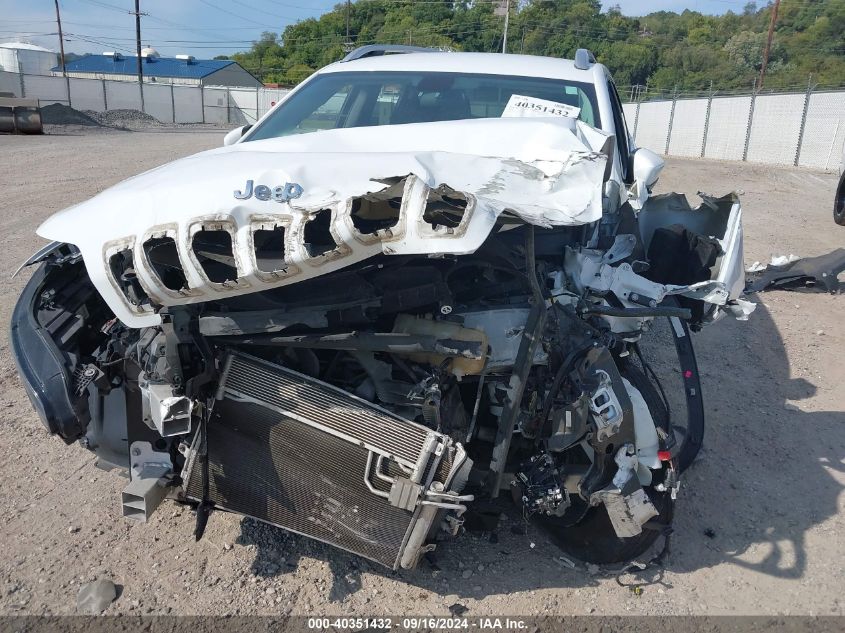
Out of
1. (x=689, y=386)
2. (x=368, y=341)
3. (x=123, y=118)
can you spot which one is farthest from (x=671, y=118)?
(x=368, y=341)

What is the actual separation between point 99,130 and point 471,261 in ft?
94.9

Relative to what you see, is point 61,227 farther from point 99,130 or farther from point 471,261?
point 99,130

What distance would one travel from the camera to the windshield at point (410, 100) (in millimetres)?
3688

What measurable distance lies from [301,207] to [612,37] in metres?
71.8

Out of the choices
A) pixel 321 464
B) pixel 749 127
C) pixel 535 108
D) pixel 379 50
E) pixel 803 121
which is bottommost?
pixel 321 464

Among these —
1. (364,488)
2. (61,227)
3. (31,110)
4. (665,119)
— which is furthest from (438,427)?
(665,119)

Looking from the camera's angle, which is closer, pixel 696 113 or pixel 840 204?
pixel 840 204

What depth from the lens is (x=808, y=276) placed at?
6547 millimetres

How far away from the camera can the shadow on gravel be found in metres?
2.64

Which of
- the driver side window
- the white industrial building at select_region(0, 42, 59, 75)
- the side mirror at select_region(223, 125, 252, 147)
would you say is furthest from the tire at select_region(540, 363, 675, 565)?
the white industrial building at select_region(0, 42, 59, 75)

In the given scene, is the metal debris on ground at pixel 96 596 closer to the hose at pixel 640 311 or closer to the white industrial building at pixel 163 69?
the hose at pixel 640 311

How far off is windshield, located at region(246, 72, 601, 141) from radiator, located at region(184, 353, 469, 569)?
6.23 feet

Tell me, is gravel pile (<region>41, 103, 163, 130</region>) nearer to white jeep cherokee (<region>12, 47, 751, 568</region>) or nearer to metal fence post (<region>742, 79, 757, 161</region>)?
metal fence post (<region>742, 79, 757, 161</region>)

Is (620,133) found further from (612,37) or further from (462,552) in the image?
(612,37)
